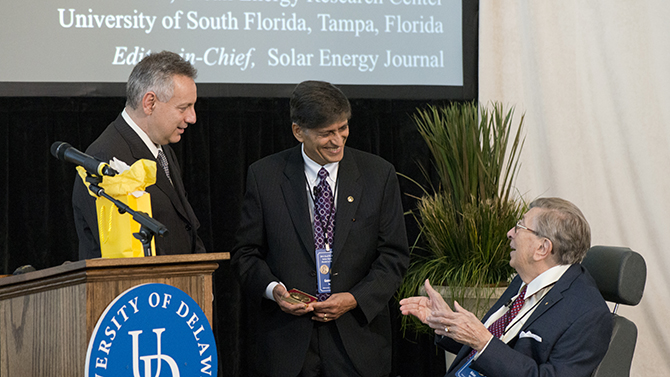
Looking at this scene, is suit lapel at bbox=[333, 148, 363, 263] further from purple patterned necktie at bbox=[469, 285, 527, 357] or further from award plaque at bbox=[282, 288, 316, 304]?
purple patterned necktie at bbox=[469, 285, 527, 357]

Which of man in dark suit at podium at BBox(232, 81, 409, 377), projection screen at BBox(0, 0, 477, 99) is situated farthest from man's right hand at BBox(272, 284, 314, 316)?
projection screen at BBox(0, 0, 477, 99)

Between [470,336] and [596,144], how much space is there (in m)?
2.83

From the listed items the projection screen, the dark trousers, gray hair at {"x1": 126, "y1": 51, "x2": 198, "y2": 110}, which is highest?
the projection screen

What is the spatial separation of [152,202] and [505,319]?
4.07 feet

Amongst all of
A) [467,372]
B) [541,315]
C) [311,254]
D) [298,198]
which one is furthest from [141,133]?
[541,315]

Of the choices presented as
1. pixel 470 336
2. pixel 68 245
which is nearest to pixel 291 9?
pixel 68 245

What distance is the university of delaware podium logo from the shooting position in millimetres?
1409

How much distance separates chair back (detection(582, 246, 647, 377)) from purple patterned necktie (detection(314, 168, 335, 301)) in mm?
1005

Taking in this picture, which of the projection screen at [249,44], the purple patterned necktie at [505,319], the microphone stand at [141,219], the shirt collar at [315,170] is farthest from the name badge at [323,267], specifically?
the projection screen at [249,44]

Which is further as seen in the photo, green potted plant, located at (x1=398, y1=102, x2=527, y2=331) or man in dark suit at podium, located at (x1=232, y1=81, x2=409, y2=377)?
green potted plant, located at (x1=398, y1=102, x2=527, y2=331)

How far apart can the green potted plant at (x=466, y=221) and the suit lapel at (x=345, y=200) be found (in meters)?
0.94

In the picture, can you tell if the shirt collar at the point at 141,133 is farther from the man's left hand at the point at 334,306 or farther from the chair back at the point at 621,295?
the chair back at the point at 621,295

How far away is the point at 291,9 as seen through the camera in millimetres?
4008

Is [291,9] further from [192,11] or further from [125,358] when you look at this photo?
[125,358]
